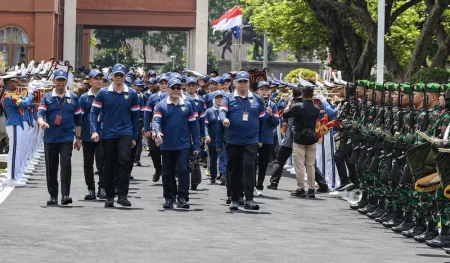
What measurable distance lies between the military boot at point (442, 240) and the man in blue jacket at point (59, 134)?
574 cm

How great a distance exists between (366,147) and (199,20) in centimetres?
4758

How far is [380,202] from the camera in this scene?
58.7 feet

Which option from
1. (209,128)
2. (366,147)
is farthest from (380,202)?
(209,128)

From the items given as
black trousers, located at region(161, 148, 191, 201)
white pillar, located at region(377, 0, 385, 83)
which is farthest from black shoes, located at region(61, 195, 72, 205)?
white pillar, located at region(377, 0, 385, 83)

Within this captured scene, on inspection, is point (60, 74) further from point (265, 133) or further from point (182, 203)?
point (265, 133)

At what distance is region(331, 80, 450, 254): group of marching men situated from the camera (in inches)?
577

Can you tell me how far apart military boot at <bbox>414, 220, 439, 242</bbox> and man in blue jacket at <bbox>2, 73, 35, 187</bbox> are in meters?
8.60

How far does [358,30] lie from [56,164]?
26.5 meters

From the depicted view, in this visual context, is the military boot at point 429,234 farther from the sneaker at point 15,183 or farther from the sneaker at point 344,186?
the sneaker at point 15,183

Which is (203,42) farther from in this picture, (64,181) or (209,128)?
(64,181)

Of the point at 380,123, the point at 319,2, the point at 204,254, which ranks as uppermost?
the point at 319,2

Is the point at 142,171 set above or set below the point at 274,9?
below

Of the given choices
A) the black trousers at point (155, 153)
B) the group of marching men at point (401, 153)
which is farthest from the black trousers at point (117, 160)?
the black trousers at point (155, 153)

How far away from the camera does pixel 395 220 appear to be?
16812 millimetres
